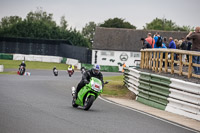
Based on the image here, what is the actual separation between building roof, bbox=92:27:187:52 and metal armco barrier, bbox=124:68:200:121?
57755 mm

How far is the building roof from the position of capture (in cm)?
7725

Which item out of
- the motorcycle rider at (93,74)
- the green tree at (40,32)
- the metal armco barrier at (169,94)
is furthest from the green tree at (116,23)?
the motorcycle rider at (93,74)

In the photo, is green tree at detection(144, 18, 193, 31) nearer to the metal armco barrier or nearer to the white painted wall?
the white painted wall

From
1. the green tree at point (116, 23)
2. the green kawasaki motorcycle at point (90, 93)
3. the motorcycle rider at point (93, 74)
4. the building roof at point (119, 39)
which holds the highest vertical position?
the green tree at point (116, 23)

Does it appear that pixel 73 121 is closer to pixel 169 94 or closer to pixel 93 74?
pixel 93 74

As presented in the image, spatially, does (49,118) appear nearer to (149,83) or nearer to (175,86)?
(175,86)

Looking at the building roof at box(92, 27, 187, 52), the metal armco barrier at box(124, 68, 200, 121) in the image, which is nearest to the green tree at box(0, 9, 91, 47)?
the building roof at box(92, 27, 187, 52)

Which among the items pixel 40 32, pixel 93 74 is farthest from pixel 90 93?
pixel 40 32

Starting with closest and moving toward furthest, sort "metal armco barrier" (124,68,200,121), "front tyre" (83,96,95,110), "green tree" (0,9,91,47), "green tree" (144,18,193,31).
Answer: "metal armco barrier" (124,68,200,121)
"front tyre" (83,96,95,110)
"green tree" (0,9,91,47)
"green tree" (144,18,193,31)

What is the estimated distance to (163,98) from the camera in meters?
15.6

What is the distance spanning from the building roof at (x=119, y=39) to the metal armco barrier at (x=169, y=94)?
57.8 metres

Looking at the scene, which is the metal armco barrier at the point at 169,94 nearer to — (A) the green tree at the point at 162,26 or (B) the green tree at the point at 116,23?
(B) the green tree at the point at 116,23

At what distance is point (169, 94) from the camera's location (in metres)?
15.2

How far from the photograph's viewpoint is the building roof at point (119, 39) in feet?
253
